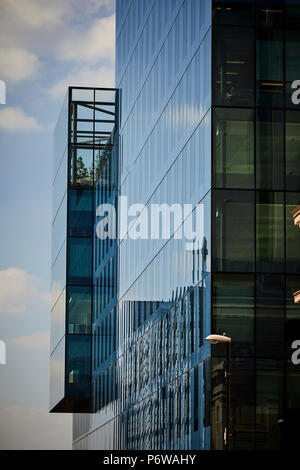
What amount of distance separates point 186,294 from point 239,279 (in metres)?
4.79

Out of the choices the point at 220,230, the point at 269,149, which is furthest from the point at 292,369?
the point at 269,149

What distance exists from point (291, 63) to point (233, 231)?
22.8 ft

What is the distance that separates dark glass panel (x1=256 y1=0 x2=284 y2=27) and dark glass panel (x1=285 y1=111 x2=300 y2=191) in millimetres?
3561

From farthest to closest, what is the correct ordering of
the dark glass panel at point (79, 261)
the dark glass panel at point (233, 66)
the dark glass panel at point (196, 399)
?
the dark glass panel at point (79, 261)
the dark glass panel at point (233, 66)
the dark glass panel at point (196, 399)

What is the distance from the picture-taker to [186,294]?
43.4 meters

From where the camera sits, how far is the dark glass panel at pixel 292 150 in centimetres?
4044

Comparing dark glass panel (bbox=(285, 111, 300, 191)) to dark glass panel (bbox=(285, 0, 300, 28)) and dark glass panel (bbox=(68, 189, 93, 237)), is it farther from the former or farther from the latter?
dark glass panel (bbox=(68, 189, 93, 237))

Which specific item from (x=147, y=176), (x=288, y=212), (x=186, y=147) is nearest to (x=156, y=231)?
(x=147, y=176)

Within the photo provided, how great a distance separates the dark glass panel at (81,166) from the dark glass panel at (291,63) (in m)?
37.0

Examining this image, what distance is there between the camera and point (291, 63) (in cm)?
4100

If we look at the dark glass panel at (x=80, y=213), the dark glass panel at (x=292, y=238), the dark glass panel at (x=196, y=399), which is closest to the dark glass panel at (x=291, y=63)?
the dark glass panel at (x=292, y=238)

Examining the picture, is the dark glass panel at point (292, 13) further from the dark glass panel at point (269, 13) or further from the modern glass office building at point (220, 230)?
the dark glass panel at point (269, 13)

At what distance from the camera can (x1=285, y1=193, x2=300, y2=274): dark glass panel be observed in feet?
131

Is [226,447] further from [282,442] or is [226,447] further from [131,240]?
[131,240]
